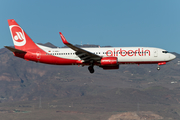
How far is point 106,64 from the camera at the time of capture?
61688 mm

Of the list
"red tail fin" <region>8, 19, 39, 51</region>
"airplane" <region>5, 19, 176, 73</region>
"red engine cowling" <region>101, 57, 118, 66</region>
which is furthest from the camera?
"red tail fin" <region>8, 19, 39, 51</region>

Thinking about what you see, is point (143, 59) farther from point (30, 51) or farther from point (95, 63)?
point (30, 51)

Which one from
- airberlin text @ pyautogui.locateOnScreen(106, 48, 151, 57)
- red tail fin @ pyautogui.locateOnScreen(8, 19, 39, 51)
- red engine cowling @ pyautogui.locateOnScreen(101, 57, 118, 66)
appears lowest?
red engine cowling @ pyautogui.locateOnScreen(101, 57, 118, 66)

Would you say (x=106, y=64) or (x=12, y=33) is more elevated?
(x=12, y=33)

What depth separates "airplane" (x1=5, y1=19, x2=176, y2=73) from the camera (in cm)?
6253

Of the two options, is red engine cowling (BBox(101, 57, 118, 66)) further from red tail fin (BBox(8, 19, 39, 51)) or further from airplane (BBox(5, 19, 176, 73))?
red tail fin (BBox(8, 19, 39, 51))

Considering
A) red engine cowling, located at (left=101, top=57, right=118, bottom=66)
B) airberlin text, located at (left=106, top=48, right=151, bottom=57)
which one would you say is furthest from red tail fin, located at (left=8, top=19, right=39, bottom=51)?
airberlin text, located at (left=106, top=48, right=151, bottom=57)

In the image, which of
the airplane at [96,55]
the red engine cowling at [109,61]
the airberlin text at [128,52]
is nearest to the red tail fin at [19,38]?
the airplane at [96,55]

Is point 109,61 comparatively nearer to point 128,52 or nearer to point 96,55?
point 96,55

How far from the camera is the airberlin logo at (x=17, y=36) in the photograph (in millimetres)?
68875

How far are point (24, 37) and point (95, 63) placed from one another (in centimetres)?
1816

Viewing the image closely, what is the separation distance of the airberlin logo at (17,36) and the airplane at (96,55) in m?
0.24

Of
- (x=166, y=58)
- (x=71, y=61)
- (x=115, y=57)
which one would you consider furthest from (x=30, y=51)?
(x=166, y=58)

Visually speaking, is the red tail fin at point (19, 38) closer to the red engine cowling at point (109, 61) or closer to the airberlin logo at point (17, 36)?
the airberlin logo at point (17, 36)
